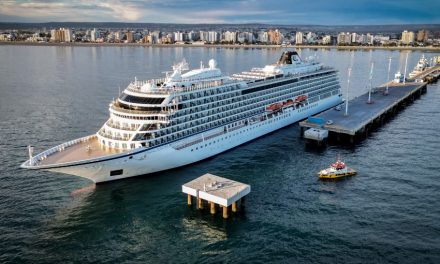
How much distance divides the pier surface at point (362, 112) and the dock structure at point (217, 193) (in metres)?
26.5

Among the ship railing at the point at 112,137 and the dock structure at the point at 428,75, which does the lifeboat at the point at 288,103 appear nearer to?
the ship railing at the point at 112,137

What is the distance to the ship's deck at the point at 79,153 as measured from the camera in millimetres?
37681

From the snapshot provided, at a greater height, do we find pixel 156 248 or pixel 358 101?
pixel 358 101

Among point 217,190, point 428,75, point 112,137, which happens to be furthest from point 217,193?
point 428,75

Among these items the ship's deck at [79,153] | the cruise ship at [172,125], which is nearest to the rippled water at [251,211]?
the cruise ship at [172,125]

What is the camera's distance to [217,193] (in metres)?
33.6

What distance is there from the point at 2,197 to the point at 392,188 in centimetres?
3907

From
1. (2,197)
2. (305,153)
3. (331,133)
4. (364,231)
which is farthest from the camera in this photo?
(331,133)

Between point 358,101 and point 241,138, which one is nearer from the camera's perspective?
point 241,138

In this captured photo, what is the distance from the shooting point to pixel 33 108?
72.7m

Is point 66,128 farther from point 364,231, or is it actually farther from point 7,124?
point 364,231

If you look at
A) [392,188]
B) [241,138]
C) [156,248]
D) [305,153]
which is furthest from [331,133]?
[156,248]

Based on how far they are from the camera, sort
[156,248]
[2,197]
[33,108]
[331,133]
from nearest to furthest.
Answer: [156,248]
[2,197]
[331,133]
[33,108]

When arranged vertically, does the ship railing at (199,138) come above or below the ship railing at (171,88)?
below
